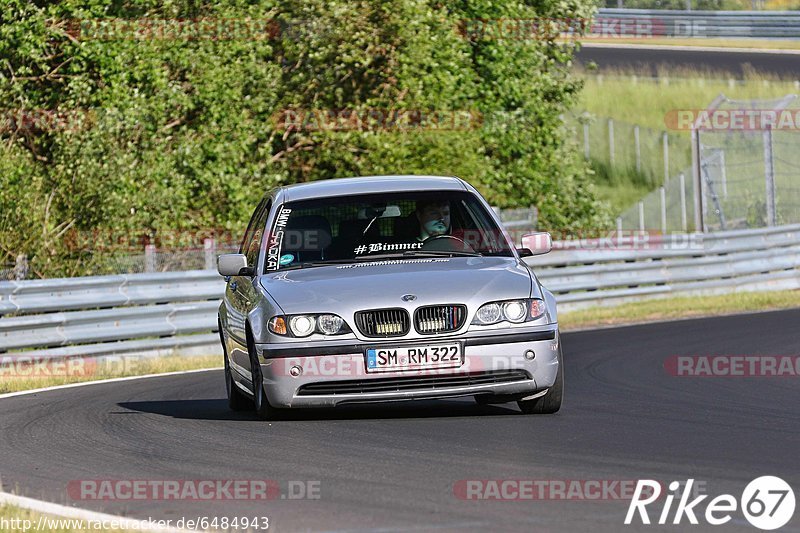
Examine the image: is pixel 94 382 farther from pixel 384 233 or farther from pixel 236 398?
pixel 384 233

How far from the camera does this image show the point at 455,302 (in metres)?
9.31

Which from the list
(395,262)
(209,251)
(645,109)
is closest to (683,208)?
(645,109)

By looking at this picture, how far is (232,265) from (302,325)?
138cm

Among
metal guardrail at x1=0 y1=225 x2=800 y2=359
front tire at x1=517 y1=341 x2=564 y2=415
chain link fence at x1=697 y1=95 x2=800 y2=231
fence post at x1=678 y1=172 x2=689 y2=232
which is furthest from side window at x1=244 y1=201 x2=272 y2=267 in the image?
fence post at x1=678 y1=172 x2=689 y2=232

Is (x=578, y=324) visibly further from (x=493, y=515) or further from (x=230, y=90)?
(x=493, y=515)

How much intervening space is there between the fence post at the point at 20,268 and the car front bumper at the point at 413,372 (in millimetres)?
9558

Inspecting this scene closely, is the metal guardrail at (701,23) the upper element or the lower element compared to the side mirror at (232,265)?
lower

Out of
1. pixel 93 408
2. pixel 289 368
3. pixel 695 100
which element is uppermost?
pixel 289 368

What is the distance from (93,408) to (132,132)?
1343cm

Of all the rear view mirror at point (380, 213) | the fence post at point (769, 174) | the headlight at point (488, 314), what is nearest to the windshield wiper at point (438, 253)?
the rear view mirror at point (380, 213)

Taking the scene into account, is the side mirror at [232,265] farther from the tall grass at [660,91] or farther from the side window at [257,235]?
the tall grass at [660,91]

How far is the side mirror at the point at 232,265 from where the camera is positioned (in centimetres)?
1060

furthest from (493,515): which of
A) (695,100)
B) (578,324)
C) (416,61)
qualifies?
(695,100)

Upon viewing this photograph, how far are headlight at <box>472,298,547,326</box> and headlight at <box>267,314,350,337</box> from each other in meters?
0.82
